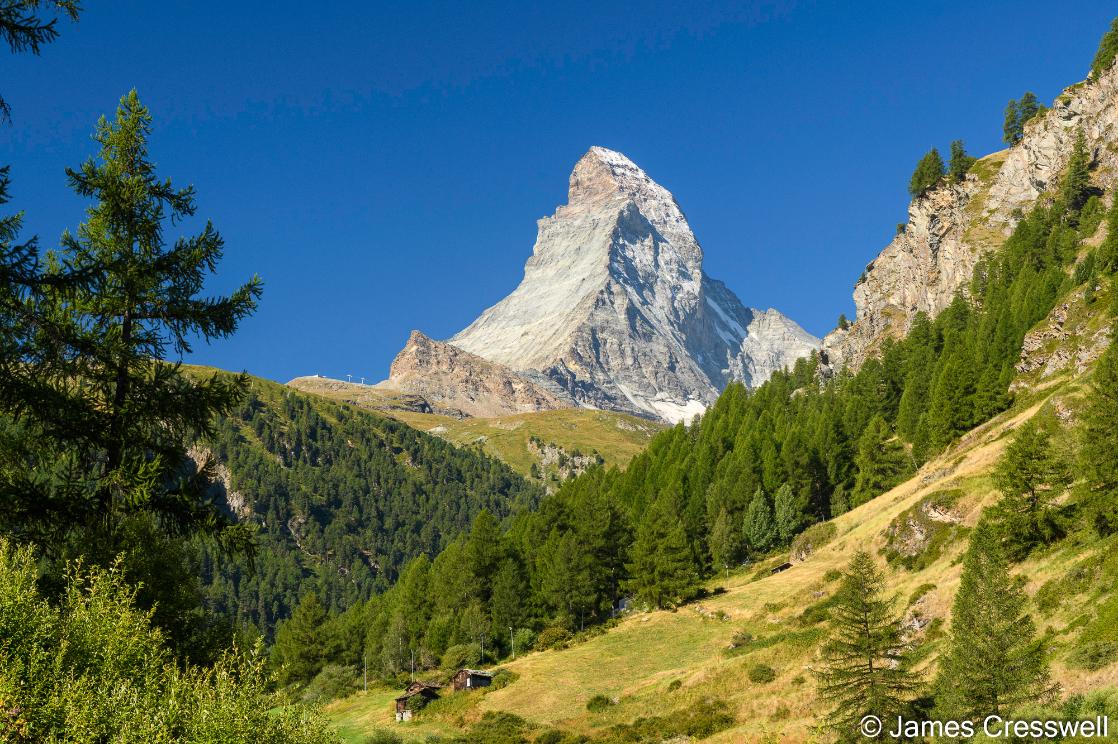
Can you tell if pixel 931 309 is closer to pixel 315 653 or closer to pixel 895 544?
pixel 895 544

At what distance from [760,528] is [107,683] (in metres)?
99.0

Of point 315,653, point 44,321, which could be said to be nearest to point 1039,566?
point 44,321

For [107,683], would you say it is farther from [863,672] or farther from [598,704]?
[598,704]

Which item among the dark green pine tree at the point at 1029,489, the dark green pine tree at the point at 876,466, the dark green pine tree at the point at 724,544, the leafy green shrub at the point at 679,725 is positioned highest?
the dark green pine tree at the point at 876,466

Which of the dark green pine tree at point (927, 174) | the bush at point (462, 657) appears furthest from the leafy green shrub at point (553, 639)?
the dark green pine tree at point (927, 174)

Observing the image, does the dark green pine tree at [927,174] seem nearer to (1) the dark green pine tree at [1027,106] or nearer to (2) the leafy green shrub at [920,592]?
(1) the dark green pine tree at [1027,106]

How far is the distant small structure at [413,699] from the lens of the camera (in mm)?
69125

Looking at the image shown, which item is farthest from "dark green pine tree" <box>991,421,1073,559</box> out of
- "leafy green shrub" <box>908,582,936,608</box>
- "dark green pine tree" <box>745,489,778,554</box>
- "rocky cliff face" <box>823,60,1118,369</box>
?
"rocky cliff face" <box>823,60,1118,369</box>

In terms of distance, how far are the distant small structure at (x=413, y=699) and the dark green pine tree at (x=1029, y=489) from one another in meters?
50.0

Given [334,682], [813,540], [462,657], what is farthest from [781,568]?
→ [334,682]

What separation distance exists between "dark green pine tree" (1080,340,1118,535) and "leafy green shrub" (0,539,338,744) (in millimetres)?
46208

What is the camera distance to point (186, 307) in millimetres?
16188

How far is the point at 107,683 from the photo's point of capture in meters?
11.0

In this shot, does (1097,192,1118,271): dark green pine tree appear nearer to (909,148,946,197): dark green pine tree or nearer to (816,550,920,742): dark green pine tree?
(816,550,920,742): dark green pine tree
